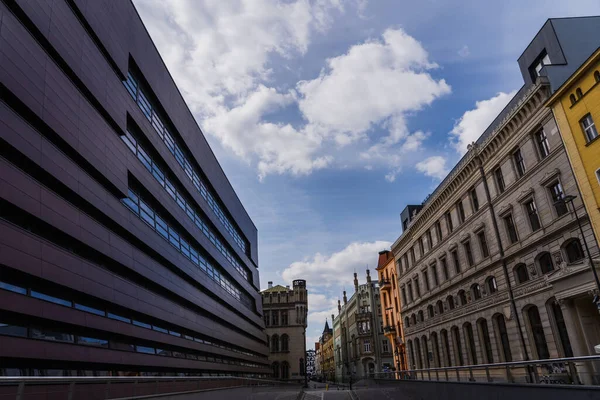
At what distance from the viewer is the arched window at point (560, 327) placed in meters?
23.2

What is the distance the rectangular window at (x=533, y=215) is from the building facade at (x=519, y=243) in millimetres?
65

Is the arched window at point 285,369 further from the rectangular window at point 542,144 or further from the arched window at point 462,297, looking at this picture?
the rectangular window at point 542,144

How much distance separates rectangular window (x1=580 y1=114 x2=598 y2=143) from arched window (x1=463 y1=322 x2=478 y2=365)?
61.5ft

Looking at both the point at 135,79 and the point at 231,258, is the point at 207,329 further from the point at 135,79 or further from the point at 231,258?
the point at 135,79

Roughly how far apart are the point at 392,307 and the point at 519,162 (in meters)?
35.5

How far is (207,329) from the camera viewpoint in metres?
41.0

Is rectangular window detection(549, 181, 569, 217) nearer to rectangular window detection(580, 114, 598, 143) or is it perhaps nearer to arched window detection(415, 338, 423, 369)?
rectangular window detection(580, 114, 598, 143)

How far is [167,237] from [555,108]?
27.9 meters

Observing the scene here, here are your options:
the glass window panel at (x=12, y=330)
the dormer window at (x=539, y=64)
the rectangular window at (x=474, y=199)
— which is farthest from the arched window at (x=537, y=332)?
the glass window panel at (x=12, y=330)

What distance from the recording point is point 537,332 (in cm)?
2597

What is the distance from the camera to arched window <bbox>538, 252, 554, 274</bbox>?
80.8 ft

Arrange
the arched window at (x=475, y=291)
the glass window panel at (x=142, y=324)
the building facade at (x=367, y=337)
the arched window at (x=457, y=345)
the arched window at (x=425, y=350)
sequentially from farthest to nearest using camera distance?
the building facade at (x=367, y=337) < the arched window at (x=425, y=350) < the arched window at (x=457, y=345) < the arched window at (x=475, y=291) < the glass window panel at (x=142, y=324)

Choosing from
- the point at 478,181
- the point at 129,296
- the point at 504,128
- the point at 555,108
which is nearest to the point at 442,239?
the point at 478,181

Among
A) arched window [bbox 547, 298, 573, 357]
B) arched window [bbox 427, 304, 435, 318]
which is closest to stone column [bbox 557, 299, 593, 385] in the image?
arched window [bbox 547, 298, 573, 357]
